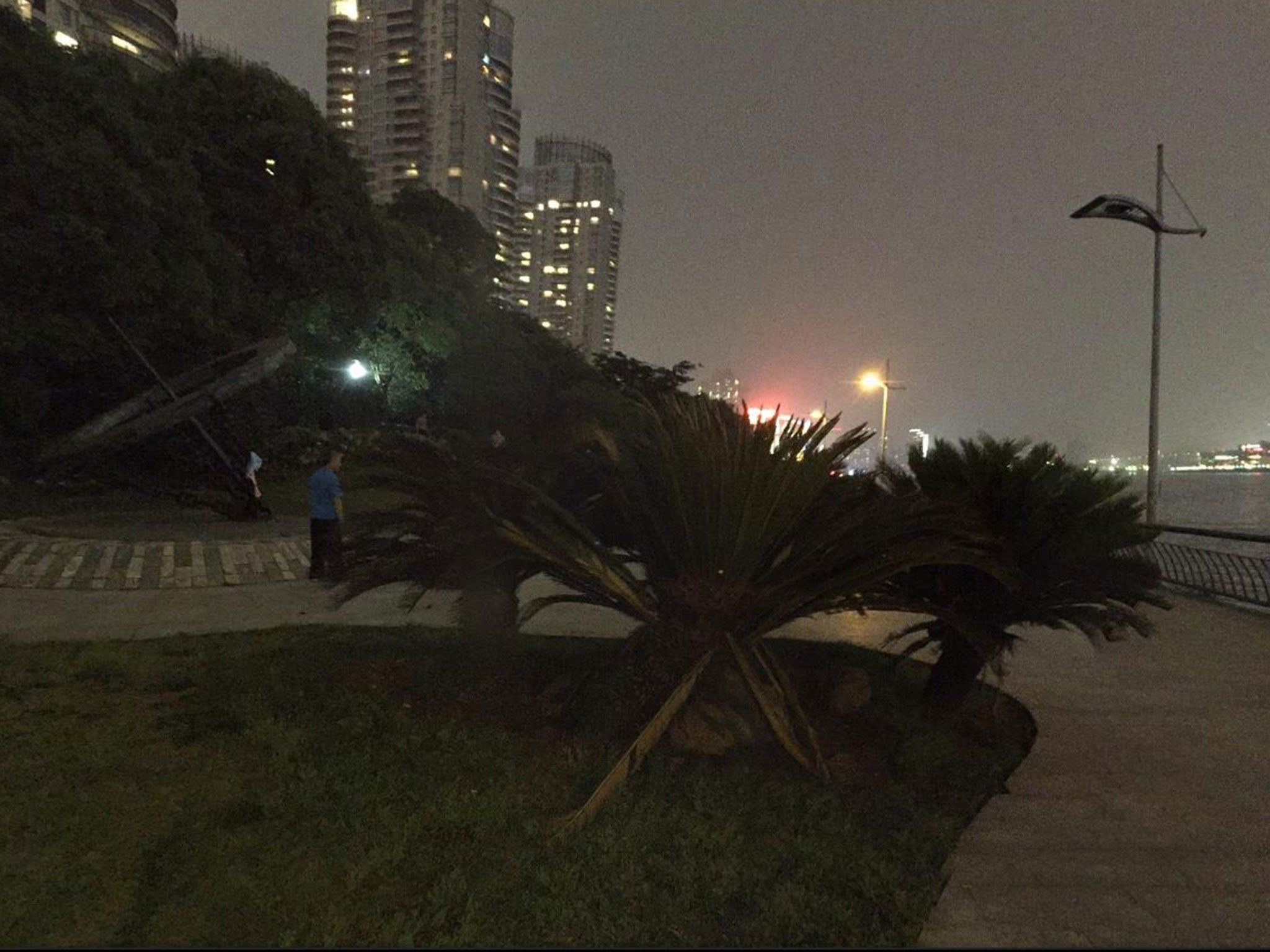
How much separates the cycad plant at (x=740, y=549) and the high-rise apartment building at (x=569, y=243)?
164 meters

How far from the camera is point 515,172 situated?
140875 millimetres

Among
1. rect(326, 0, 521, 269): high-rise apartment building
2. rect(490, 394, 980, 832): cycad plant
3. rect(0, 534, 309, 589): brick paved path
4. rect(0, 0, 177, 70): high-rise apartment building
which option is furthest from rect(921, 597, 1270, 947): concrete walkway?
rect(326, 0, 521, 269): high-rise apartment building

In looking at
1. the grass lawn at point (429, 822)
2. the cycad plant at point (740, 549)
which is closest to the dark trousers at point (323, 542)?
the grass lawn at point (429, 822)

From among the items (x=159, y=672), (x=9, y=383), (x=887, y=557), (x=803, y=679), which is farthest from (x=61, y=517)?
(x=887, y=557)

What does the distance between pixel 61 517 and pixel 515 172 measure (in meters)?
141

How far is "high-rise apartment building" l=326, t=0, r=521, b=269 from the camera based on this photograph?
122 metres

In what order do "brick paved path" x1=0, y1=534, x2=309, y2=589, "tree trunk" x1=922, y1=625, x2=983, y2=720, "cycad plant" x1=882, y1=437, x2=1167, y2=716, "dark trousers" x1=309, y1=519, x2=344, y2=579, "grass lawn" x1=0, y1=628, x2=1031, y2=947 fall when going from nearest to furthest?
"grass lawn" x1=0, y1=628, x2=1031, y2=947, "cycad plant" x1=882, y1=437, x2=1167, y2=716, "tree trunk" x1=922, y1=625, x2=983, y2=720, "brick paved path" x1=0, y1=534, x2=309, y2=589, "dark trousers" x1=309, y1=519, x2=344, y2=579

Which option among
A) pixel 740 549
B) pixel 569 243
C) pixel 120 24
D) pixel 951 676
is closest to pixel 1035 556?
pixel 951 676

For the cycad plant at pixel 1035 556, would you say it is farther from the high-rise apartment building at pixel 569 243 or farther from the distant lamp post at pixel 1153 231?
the high-rise apartment building at pixel 569 243

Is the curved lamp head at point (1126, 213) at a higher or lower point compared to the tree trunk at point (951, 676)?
higher

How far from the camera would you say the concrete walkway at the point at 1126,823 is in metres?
2.75

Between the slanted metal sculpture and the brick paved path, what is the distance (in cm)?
183

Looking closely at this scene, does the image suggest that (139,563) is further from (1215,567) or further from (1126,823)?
(1215,567)

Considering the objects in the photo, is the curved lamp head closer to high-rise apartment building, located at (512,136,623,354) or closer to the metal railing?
the metal railing
